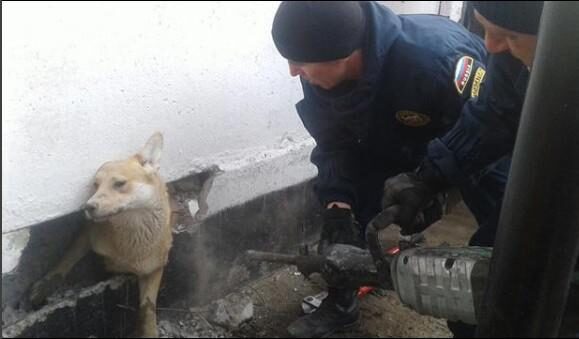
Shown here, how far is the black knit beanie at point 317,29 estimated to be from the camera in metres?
1.51

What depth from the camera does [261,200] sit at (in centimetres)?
238

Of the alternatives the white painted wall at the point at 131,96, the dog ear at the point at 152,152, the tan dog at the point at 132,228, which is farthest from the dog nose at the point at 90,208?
the dog ear at the point at 152,152

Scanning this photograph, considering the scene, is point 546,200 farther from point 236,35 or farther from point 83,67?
point 236,35

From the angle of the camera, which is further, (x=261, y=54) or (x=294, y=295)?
(x=294, y=295)

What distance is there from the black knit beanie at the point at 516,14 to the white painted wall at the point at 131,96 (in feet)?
3.10

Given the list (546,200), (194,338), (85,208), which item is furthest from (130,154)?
(546,200)

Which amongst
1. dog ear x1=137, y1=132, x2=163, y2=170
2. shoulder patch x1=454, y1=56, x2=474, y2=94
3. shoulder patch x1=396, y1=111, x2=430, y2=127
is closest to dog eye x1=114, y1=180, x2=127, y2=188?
dog ear x1=137, y1=132, x2=163, y2=170

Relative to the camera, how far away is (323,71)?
64.4 inches

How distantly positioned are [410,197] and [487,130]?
0.25 meters

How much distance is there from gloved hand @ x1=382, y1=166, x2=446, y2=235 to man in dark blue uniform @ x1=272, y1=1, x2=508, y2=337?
10 centimetres

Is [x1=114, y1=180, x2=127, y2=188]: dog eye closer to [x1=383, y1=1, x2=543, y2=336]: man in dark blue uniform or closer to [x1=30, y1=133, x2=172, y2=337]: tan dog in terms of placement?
[x1=30, y1=133, x2=172, y2=337]: tan dog

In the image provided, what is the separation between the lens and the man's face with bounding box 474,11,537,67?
1233 millimetres

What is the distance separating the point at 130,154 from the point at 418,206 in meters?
0.93

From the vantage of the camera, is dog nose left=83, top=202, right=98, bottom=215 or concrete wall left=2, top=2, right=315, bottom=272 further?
dog nose left=83, top=202, right=98, bottom=215
